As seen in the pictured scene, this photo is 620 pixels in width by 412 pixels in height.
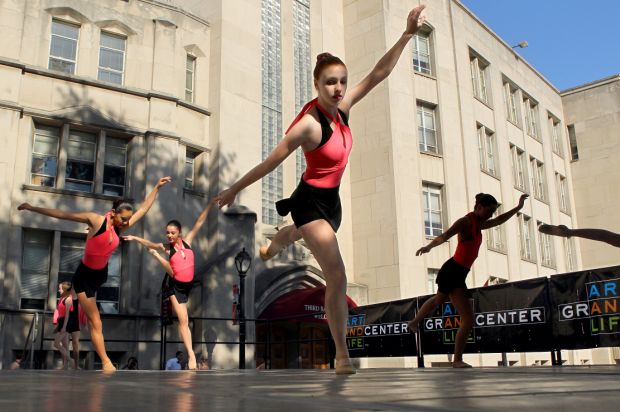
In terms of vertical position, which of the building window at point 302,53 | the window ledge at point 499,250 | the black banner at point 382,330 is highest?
the building window at point 302,53

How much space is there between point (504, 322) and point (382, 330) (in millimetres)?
3372

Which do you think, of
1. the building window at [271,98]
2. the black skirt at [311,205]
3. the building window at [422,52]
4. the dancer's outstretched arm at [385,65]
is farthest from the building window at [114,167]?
the black skirt at [311,205]

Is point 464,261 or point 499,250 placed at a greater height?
point 499,250

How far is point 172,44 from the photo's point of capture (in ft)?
68.9

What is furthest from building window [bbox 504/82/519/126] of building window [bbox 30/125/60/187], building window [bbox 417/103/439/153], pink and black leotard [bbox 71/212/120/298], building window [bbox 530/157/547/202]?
pink and black leotard [bbox 71/212/120/298]

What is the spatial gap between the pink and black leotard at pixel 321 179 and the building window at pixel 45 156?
1529cm

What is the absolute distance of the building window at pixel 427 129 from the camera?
27766 millimetres

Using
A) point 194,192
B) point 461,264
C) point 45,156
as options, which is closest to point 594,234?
point 461,264

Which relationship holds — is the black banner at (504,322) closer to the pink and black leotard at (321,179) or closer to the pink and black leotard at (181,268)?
the pink and black leotard at (181,268)

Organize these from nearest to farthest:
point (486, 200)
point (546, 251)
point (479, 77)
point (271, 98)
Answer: point (486, 200) < point (271, 98) < point (479, 77) < point (546, 251)

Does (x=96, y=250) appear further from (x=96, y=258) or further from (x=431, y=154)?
(x=431, y=154)

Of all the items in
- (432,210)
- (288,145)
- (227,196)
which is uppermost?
(432,210)

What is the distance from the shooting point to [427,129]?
28.1 meters

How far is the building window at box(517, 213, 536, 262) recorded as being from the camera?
3294cm
